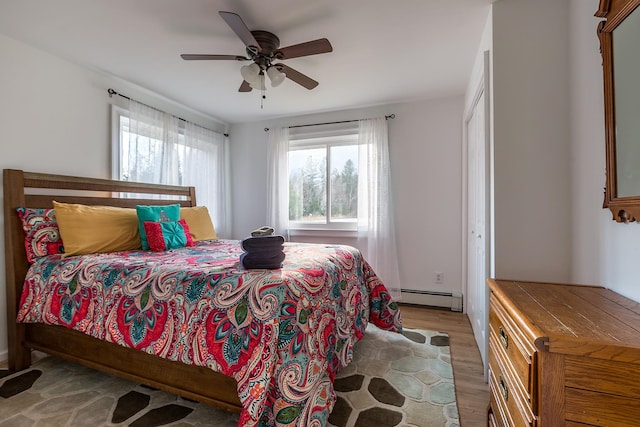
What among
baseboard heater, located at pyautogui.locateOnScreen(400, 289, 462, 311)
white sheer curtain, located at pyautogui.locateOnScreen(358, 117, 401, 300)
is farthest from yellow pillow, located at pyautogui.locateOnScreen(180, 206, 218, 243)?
baseboard heater, located at pyautogui.locateOnScreen(400, 289, 462, 311)

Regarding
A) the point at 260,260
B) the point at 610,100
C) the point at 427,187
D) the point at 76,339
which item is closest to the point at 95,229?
the point at 76,339

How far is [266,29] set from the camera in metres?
2.04

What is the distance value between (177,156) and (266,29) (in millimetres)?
2068

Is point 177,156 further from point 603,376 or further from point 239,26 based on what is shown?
point 603,376

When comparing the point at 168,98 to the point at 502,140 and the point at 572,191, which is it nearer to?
the point at 502,140

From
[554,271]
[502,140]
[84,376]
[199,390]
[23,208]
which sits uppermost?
[502,140]

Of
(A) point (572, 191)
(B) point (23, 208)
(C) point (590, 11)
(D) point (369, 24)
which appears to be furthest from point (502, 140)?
(B) point (23, 208)

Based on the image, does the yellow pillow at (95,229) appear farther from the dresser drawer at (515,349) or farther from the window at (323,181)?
the dresser drawer at (515,349)

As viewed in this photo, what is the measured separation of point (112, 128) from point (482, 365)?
3779 millimetres

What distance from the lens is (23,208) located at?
6.73 feet

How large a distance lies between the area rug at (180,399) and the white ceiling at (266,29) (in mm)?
2385

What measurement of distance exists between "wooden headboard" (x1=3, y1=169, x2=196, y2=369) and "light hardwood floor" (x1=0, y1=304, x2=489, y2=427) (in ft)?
1.28

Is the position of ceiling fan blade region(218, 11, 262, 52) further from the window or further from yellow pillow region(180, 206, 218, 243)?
the window

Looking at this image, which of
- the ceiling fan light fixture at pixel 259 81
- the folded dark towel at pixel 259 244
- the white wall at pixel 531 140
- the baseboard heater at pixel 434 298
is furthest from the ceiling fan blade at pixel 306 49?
the baseboard heater at pixel 434 298
